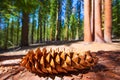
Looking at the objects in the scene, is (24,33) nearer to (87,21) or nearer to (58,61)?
(87,21)

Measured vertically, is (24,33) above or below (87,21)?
below

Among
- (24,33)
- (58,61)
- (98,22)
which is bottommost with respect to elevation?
(58,61)

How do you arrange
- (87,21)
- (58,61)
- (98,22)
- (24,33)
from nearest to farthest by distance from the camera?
(58,61) → (87,21) → (98,22) → (24,33)

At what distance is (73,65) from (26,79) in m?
0.55

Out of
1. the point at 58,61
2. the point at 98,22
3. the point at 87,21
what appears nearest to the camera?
the point at 58,61

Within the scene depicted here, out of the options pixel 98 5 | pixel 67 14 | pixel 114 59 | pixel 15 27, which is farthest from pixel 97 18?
pixel 15 27

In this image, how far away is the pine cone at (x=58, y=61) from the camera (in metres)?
2.59

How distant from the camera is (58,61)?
2.58 m

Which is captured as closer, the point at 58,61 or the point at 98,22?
the point at 58,61

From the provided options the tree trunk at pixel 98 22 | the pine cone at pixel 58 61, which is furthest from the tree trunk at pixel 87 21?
the pine cone at pixel 58 61

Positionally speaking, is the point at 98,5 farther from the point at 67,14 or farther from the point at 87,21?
the point at 67,14

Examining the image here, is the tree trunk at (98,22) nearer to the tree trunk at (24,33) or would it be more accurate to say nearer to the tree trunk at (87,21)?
the tree trunk at (87,21)

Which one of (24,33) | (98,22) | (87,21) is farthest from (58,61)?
(24,33)

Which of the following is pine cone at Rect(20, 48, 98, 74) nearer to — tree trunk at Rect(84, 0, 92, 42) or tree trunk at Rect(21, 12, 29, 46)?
tree trunk at Rect(84, 0, 92, 42)
